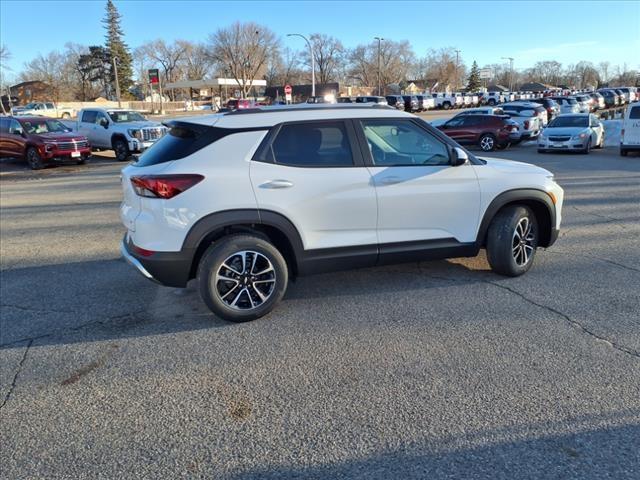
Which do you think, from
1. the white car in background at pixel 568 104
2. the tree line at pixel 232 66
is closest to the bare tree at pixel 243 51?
the tree line at pixel 232 66

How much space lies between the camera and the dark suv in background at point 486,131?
793 inches

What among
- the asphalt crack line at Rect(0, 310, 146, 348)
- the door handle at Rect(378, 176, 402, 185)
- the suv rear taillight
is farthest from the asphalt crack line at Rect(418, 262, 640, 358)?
the asphalt crack line at Rect(0, 310, 146, 348)

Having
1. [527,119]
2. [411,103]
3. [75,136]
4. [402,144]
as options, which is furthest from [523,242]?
[411,103]

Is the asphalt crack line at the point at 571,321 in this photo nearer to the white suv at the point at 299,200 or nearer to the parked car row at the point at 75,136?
the white suv at the point at 299,200

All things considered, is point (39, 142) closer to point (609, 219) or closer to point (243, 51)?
point (609, 219)

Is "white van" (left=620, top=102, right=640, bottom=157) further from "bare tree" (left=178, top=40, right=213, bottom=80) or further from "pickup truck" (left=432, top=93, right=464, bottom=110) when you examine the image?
"bare tree" (left=178, top=40, right=213, bottom=80)

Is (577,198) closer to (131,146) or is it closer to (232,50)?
(131,146)

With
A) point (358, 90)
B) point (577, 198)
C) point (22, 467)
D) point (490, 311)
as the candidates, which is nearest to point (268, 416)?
point (22, 467)

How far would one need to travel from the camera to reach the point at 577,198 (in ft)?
32.5

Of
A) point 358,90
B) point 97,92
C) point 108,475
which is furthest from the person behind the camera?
point 97,92

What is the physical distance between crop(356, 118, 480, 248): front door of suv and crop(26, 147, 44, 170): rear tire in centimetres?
1664

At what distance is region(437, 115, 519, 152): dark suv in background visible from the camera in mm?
20141

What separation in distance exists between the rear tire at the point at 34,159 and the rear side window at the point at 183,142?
15.7m

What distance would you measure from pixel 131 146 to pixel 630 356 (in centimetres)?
1840
